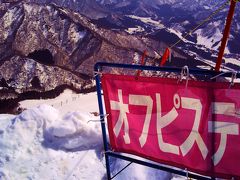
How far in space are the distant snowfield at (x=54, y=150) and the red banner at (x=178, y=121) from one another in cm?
220

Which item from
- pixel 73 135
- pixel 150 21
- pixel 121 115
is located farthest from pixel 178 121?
pixel 150 21

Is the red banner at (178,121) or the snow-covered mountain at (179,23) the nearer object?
the red banner at (178,121)

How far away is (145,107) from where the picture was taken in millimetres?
4191

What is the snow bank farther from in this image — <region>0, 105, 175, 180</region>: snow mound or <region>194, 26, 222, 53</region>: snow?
<region>194, 26, 222, 53</region>: snow

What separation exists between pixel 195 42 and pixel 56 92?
38293 millimetres

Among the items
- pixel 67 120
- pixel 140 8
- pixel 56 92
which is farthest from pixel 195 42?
pixel 67 120

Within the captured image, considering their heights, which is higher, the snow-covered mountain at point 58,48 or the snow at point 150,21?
the snow at point 150,21

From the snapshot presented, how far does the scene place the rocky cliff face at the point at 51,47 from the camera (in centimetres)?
3023

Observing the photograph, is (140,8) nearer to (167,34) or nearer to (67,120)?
(167,34)

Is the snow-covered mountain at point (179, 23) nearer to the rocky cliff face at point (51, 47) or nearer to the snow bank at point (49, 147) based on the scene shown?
the rocky cliff face at point (51, 47)

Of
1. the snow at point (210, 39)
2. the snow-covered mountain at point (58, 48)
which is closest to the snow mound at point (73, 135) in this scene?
the snow-covered mountain at point (58, 48)

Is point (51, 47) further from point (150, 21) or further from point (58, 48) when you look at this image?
point (150, 21)

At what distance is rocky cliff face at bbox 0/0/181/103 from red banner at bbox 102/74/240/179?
24719 mm

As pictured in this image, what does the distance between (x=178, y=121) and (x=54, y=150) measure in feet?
11.7
